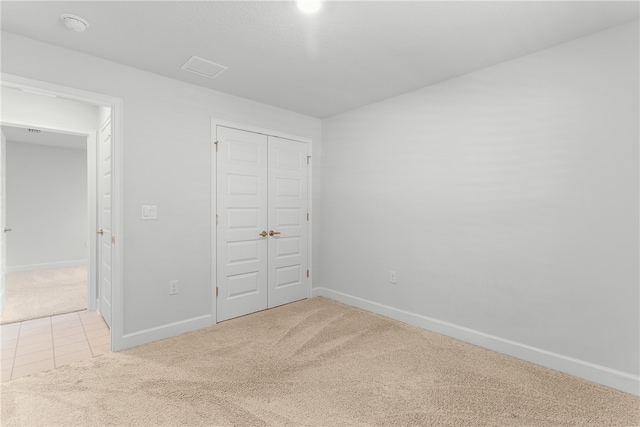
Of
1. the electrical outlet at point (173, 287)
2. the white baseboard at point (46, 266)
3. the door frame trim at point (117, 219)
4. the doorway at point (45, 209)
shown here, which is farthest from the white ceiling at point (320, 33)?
the white baseboard at point (46, 266)

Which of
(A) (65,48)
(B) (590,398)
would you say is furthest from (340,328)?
(A) (65,48)

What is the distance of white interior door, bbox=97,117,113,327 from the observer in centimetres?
310

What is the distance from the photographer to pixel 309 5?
1828 millimetres

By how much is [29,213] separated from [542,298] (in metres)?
8.12

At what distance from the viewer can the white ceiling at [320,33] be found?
6.15ft

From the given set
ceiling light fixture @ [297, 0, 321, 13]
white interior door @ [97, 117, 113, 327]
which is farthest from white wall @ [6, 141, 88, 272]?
ceiling light fixture @ [297, 0, 321, 13]

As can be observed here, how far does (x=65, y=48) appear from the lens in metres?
2.33

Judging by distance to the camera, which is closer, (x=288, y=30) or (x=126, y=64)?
(x=288, y=30)

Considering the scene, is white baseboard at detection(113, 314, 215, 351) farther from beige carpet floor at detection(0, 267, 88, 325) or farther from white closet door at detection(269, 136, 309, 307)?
beige carpet floor at detection(0, 267, 88, 325)

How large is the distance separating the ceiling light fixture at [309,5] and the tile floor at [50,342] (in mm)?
3060

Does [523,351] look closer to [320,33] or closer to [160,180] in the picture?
[320,33]

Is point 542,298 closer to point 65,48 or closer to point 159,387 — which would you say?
point 159,387

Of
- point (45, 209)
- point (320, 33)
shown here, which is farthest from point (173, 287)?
point (45, 209)

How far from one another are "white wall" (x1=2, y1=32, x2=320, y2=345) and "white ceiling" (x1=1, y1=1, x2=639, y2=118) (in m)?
0.15
